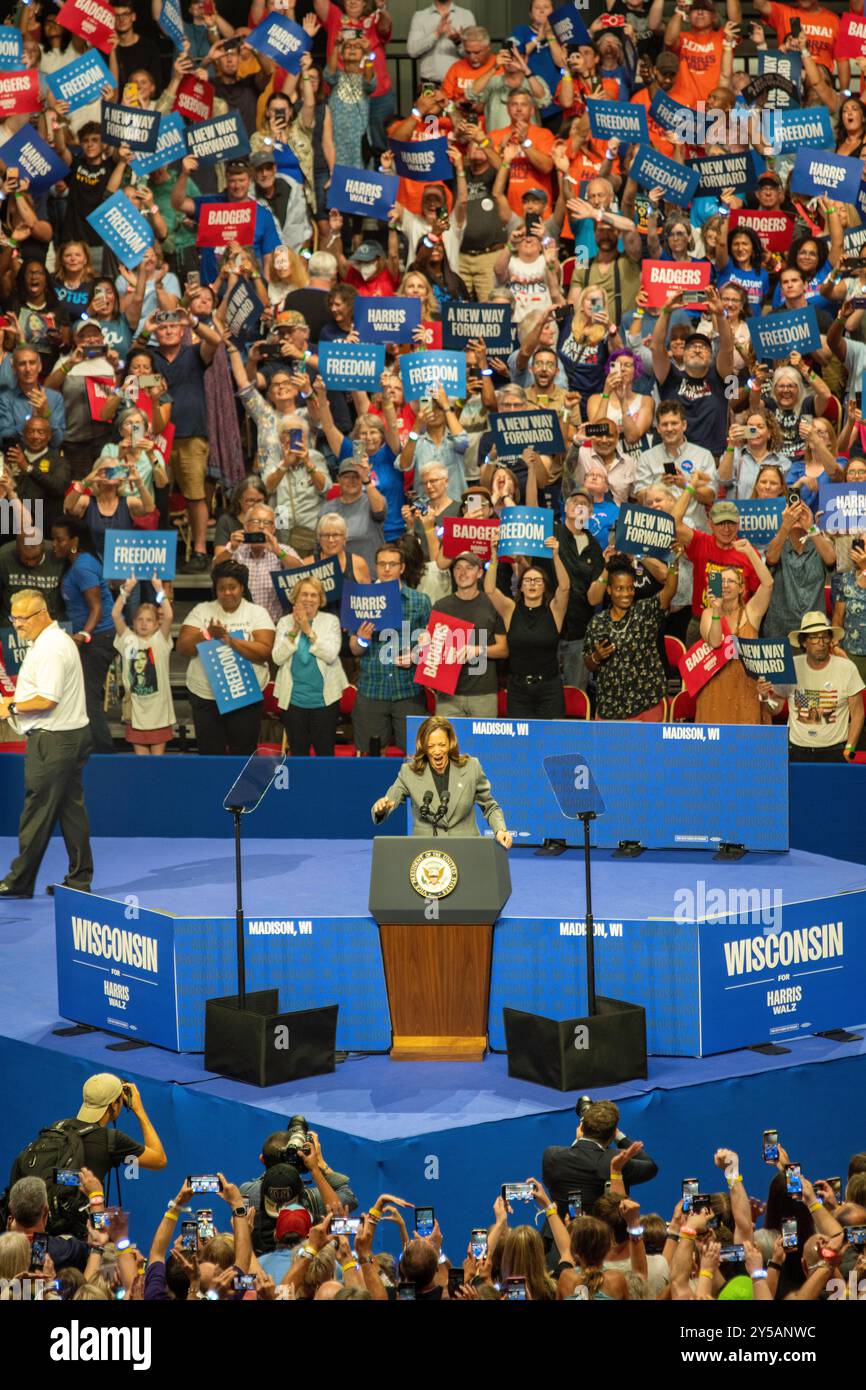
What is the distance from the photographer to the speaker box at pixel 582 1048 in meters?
9.93

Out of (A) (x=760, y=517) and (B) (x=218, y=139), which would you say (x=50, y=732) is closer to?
(A) (x=760, y=517)

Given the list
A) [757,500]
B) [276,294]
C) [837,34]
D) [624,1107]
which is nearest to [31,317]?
[276,294]

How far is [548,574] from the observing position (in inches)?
559

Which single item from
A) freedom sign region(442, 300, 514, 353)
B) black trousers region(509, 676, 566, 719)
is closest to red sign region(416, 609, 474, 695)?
black trousers region(509, 676, 566, 719)

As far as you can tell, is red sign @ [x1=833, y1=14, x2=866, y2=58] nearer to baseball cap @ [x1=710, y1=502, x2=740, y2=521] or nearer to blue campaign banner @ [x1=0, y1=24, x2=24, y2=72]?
baseball cap @ [x1=710, y1=502, x2=740, y2=521]

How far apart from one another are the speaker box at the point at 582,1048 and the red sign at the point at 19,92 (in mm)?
9442

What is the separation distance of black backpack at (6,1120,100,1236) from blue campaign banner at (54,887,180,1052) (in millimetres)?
1945

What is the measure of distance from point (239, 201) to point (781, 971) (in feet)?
26.7

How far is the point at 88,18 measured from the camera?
675 inches

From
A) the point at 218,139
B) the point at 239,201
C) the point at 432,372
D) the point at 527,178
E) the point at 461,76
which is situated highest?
the point at 461,76

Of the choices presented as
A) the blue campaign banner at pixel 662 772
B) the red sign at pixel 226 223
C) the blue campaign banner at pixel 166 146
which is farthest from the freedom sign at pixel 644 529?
the blue campaign banner at pixel 166 146

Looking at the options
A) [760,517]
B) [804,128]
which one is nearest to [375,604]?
[760,517]

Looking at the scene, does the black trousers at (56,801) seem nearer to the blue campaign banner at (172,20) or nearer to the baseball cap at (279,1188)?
the baseball cap at (279,1188)

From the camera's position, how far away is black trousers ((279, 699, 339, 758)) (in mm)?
14406
